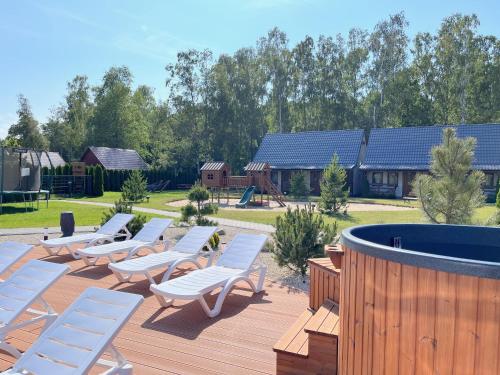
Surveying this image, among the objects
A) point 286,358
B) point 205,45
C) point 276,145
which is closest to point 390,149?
point 276,145

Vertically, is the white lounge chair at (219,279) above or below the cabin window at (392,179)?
below

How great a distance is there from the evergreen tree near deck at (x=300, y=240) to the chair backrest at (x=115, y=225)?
360 centimetres

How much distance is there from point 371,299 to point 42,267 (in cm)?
342

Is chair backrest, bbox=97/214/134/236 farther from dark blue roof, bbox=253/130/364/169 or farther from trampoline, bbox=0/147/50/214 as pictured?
dark blue roof, bbox=253/130/364/169

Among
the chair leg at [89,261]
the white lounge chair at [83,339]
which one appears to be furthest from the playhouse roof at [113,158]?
the white lounge chair at [83,339]

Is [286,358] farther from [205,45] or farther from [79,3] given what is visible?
[205,45]

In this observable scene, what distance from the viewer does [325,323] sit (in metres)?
3.72

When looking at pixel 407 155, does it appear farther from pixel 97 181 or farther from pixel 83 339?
pixel 83 339

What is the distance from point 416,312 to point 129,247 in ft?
20.9

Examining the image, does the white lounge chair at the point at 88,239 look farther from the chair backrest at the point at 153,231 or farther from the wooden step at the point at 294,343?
the wooden step at the point at 294,343

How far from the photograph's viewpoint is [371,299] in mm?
2621

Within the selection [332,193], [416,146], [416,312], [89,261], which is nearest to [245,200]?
[332,193]

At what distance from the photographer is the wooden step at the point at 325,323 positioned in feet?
11.4

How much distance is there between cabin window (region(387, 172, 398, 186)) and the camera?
31281mm
